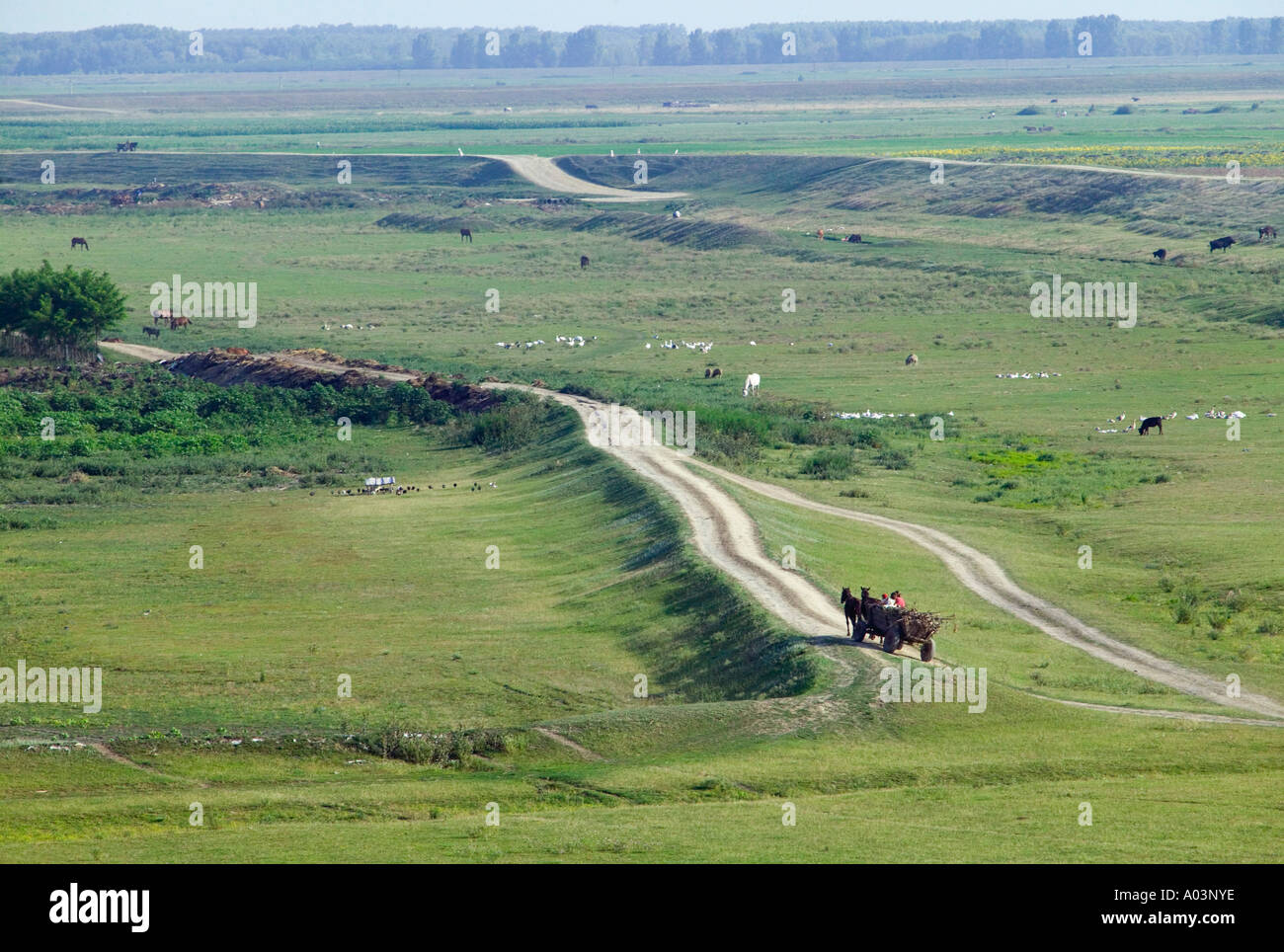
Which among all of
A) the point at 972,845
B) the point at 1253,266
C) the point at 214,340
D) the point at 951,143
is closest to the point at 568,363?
the point at 214,340

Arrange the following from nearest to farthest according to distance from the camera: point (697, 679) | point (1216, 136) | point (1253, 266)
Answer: point (697, 679) → point (1253, 266) → point (1216, 136)

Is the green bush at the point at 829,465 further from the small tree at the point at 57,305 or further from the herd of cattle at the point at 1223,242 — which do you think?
the herd of cattle at the point at 1223,242

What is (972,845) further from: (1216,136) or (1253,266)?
(1216,136)

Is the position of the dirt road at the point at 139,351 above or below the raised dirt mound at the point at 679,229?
below

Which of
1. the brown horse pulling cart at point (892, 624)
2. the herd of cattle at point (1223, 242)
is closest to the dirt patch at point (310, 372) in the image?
the brown horse pulling cart at point (892, 624)

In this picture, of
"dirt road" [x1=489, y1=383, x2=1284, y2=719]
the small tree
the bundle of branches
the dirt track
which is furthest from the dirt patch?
the dirt track
